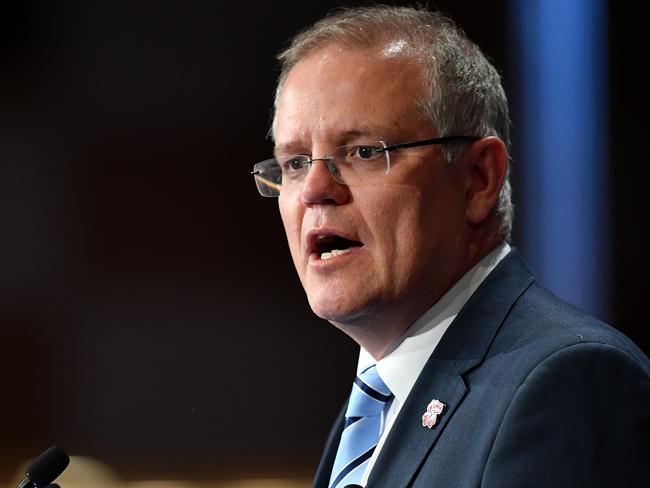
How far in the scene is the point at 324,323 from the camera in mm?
2996

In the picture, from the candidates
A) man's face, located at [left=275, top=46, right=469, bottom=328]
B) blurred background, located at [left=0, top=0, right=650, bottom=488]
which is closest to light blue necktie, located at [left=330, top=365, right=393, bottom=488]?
man's face, located at [left=275, top=46, right=469, bottom=328]

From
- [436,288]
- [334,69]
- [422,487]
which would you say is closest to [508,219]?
[436,288]

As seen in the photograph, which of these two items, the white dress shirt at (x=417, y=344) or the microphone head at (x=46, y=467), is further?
the white dress shirt at (x=417, y=344)

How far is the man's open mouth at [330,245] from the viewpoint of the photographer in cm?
153

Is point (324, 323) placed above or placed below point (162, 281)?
below

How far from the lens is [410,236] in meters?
1.51

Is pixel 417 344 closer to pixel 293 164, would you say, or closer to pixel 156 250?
pixel 293 164

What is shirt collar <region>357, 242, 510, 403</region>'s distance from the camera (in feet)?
4.95

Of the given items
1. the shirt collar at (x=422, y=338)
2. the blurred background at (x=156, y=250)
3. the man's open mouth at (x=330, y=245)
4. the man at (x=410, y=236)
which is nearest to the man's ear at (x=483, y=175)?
the man at (x=410, y=236)

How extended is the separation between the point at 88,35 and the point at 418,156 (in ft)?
6.33

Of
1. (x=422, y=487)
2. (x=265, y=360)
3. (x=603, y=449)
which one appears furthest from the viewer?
(x=265, y=360)

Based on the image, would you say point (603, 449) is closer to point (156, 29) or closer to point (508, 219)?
point (508, 219)

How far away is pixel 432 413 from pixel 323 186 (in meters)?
0.44

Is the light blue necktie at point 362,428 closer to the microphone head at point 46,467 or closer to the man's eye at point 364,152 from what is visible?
the man's eye at point 364,152
